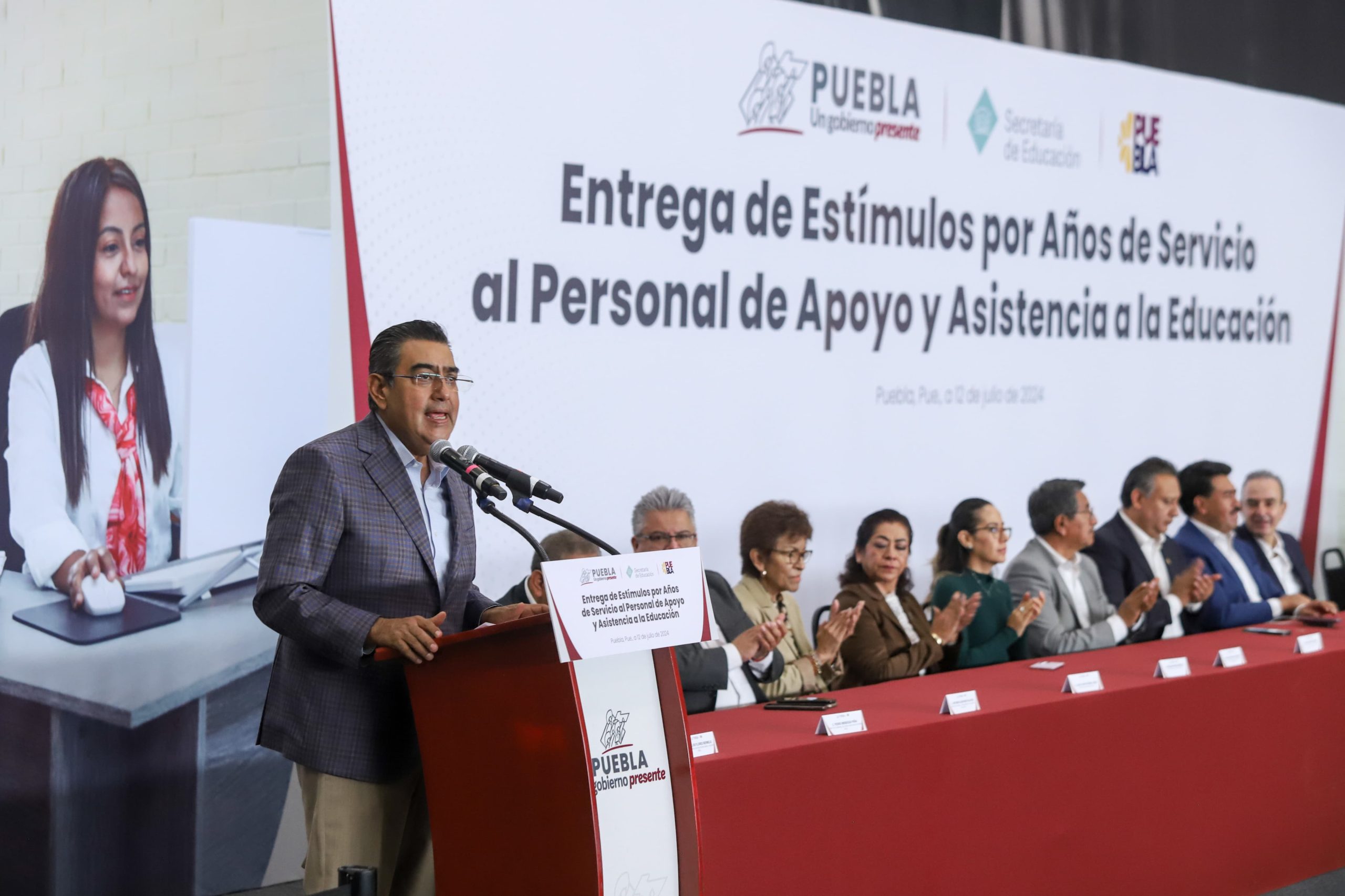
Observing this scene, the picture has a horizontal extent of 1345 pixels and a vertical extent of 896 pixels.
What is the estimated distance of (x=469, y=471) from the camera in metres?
1.94

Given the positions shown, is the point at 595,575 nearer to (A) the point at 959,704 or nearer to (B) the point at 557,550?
(A) the point at 959,704

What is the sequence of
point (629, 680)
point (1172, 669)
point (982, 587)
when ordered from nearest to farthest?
point (629, 680) → point (1172, 669) → point (982, 587)

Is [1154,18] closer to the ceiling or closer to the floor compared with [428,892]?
closer to the ceiling

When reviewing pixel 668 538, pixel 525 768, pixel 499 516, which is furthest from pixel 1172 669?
pixel 499 516

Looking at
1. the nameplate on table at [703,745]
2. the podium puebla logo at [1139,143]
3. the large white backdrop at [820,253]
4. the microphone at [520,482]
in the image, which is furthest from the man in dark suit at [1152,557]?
the microphone at [520,482]

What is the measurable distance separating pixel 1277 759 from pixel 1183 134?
291 centimetres

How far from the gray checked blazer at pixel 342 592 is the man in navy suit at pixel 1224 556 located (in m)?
3.70

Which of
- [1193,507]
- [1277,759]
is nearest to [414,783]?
[1277,759]

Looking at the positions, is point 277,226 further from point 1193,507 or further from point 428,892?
point 1193,507

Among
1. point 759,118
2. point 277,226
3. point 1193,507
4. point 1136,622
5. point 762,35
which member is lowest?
point 1136,622

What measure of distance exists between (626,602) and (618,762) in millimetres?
265

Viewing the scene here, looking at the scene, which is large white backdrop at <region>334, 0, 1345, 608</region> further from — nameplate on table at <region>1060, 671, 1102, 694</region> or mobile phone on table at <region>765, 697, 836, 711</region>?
nameplate on table at <region>1060, 671, 1102, 694</region>

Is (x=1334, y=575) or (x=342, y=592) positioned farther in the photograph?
(x=1334, y=575)

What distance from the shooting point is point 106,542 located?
3.27 m
